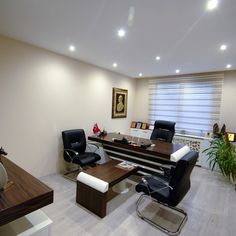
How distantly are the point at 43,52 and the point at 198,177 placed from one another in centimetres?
424

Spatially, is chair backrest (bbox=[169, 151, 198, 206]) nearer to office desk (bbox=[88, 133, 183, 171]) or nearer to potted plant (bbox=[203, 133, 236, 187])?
office desk (bbox=[88, 133, 183, 171])

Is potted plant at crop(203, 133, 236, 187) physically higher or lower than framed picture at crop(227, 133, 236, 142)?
lower

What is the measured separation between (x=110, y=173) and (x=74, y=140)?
1353 millimetres

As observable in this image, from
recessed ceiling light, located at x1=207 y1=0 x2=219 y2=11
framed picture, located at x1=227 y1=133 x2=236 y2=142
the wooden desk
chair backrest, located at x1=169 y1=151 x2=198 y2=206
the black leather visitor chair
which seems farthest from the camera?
framed picture, located at x1=227 y1=133 x2=236 y2=142

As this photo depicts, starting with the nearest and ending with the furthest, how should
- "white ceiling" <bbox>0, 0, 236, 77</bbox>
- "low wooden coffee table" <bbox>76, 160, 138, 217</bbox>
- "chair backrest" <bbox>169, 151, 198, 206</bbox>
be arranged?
"white ceiling" <bbox>0, 0, 236, 77</bbox>, "chair backrest" <bbox>169, 151, 198, 206</bbox>, "low wooden coffee table" <bbox>76, 160, 138, 217</bbox>

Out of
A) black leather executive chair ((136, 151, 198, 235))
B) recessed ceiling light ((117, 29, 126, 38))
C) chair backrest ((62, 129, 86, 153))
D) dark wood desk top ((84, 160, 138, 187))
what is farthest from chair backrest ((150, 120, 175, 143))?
recessed ceiling light ((117, 29, 126, 38))

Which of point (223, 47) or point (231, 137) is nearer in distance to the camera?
point (223, 47)

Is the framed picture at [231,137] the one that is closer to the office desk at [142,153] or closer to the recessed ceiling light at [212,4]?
the office desk at [142,153]

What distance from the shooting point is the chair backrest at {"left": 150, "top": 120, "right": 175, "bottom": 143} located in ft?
12.7

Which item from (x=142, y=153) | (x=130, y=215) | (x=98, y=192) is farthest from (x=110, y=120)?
(x=130, y=215)

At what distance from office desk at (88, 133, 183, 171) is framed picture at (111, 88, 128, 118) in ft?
4.83

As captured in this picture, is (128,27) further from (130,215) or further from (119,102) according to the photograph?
(119,102)

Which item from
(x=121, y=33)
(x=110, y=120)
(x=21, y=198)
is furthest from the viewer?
(x=110, y=120)

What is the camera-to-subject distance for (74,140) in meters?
3.64
